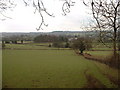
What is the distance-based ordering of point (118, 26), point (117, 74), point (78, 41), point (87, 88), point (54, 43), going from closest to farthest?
point (87, 88) → point (117, 74) → point (118, 26) → point (78, 41) → point (54, 43)

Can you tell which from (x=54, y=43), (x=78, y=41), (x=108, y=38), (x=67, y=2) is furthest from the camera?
(x=54, y=43)

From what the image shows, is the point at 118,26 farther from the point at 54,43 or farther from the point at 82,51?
the point at 54,43

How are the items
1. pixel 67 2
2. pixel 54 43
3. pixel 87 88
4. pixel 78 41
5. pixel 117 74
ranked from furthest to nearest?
pixel 54 43
pixel 78 41
pixel 117 74
pixel 87 88
pixel 67 2

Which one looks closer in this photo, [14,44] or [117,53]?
[117,53]

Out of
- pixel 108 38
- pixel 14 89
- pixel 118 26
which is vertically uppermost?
pixel 118 26

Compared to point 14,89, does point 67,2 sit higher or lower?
higher

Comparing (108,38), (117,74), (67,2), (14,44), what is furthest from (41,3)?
(14,44)

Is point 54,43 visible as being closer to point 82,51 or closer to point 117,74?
point 82,51

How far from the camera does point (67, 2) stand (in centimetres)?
229

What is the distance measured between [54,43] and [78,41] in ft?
24.7

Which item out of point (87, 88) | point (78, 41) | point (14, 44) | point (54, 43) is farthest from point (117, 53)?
point (14, 44)

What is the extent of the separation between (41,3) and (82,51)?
3261cm

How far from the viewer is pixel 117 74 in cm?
916

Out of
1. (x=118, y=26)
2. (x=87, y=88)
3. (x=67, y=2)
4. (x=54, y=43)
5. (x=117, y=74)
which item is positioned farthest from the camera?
(x=54, y=43)
